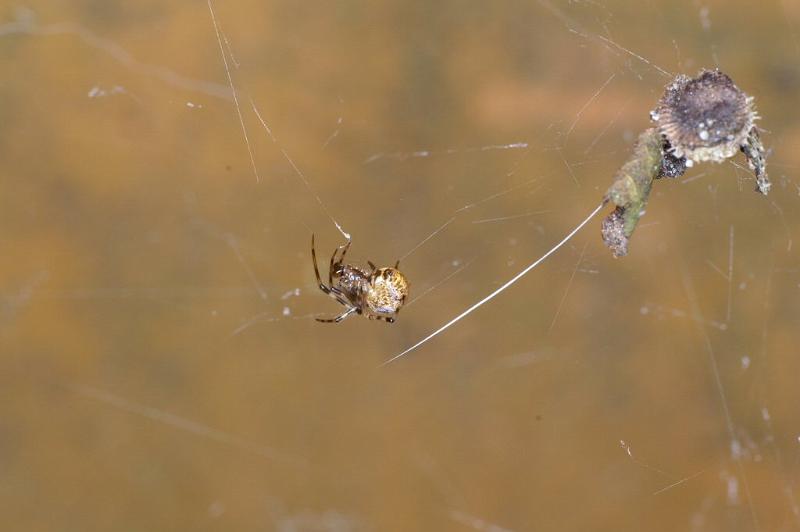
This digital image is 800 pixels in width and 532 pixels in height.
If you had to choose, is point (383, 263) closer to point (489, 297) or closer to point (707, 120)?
point (489, 297)

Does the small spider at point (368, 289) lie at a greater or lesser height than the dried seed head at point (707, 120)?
lesser

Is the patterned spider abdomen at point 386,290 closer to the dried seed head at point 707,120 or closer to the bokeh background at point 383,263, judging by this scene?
the bokeh background at point 383,263

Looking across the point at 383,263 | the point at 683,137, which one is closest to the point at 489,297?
the point at 383,263

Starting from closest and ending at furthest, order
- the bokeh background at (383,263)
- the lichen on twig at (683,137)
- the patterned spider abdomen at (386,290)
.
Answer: the lichen on twig at (683,137)
the patterned spider abdomen at (386,290)
the bokeh background at (383,263)

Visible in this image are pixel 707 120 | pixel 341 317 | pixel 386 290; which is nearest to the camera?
pixel 707 120

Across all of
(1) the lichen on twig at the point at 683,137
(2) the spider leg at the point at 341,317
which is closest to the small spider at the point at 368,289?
(2) the spider leg at the point at 341,317

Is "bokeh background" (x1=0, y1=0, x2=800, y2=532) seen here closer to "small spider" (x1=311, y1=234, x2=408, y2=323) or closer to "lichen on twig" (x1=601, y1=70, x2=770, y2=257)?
"small spider" (x1=311, y1=234, x2=408, y2=323)
